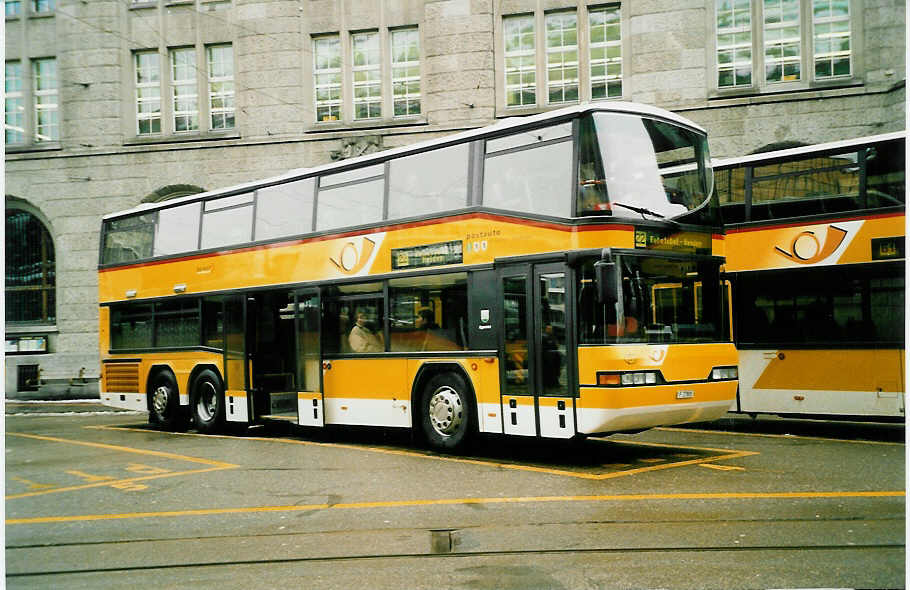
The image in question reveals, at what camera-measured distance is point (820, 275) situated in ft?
41.4

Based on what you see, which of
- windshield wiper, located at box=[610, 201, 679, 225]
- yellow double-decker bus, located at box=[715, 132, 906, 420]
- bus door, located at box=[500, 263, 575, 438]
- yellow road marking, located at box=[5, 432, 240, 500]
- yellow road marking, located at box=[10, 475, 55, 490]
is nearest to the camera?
yellow road marking, located at box=[5, 432, 240, 500]

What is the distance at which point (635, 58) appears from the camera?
16.7 metres

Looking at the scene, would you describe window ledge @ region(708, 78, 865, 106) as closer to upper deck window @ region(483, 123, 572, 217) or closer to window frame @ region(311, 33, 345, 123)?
upper deck window @ region(483, 123, 572, 217)

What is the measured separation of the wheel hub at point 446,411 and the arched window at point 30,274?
28.6 ft

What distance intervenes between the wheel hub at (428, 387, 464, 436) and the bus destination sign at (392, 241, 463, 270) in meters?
1.56

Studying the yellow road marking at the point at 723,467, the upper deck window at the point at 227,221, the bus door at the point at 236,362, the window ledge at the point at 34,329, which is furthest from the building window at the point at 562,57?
the window ledge at the point at 34,329

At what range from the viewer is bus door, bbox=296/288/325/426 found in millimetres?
13305

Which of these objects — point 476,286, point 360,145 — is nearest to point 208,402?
point 476,286

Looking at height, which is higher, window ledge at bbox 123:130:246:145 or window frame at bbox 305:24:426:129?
window frame at bbox 305:24:426:129

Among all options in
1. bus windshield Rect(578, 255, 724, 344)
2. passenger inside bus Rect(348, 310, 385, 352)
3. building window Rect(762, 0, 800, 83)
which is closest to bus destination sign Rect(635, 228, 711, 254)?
bus windshield Rect(578, 255, 724, 344)

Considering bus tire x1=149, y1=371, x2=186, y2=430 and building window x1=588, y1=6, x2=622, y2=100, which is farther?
building window x1=588, y1=6, x2=622, y2=100

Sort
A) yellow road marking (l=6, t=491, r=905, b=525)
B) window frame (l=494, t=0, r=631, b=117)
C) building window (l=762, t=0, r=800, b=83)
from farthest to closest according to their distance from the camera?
window frame (l=494, t=0, r=631, b=117), building window (l=762, t=0, r=800, b=83), yellow road marking (l=6, t=491, r=905, b=525)

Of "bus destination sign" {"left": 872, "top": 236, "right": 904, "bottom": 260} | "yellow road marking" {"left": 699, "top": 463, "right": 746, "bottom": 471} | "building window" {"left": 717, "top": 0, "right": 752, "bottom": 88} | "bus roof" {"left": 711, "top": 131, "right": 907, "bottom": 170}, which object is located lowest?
"yellow road marking" {"left": 699, "top": 463, "right": 746, "bottom": 471}

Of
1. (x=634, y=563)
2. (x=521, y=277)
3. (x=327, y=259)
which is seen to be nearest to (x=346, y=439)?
(x=327, y=259)
